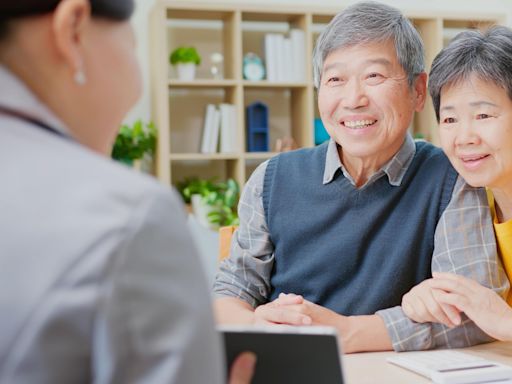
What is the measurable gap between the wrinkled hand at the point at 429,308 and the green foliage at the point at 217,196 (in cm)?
270

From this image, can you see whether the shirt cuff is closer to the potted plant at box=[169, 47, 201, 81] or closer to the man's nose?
the man's nose

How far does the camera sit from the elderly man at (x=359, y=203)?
5.55 ft

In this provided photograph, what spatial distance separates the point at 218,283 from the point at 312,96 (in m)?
2.94

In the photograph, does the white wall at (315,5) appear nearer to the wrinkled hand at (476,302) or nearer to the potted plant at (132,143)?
the potted plant at (132,143)

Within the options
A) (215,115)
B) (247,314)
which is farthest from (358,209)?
(215,115)

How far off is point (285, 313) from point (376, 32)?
702mm

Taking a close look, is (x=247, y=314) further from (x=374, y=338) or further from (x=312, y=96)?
(x=312, y=96)

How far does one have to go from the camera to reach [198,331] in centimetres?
54

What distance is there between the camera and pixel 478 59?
5.23 feet

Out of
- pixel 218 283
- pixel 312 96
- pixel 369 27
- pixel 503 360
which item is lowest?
pixel 503 360

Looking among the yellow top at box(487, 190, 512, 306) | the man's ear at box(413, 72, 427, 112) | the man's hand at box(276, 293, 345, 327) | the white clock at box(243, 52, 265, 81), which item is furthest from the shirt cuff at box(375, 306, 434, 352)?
the white clock at box(243, 52, 265, 81)

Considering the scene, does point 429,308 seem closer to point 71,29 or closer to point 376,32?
point 376,32

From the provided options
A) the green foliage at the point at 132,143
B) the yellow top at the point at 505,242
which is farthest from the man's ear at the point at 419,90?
the green foliage at the point at 132,143

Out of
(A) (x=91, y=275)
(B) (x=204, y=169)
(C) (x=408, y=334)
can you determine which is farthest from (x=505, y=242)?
(B) (x=204, y=169)
